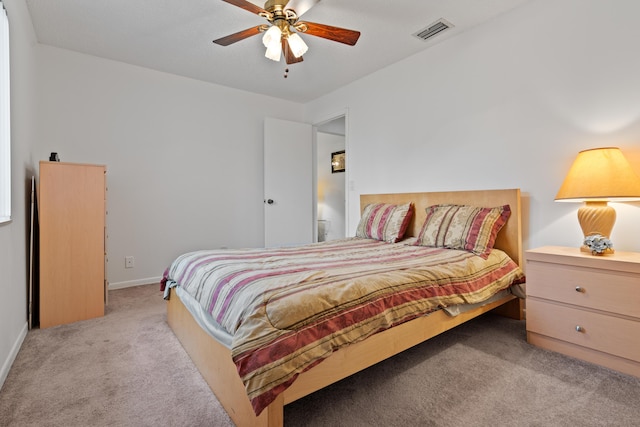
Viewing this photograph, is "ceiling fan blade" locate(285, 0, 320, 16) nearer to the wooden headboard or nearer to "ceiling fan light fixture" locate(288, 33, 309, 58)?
"ceiling fan light fixture" locate(288, 33, 309, 58)

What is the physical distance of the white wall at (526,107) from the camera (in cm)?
204

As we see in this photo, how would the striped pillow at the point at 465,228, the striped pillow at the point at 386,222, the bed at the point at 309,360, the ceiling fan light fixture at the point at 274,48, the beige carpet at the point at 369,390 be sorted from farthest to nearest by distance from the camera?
the striped pillow at the point at 386,222, the striped pillow at the point at 465,228, the ceiling fan light fixture at the point at 274,48, the beige carpet at the point at 369,390, the bed at the point at 309,360

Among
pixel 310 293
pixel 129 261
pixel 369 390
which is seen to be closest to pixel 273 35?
pixel 310 293

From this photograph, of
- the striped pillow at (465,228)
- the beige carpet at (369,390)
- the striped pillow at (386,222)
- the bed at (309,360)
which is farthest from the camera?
the striped pillow at (386,222)

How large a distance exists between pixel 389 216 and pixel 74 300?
9.00 feet

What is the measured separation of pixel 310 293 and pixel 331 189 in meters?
4.86

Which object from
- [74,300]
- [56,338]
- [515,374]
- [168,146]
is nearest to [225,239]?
[168,146]

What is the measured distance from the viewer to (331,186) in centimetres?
605

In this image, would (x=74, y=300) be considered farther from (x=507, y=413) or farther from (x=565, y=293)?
(x=565, y=293)

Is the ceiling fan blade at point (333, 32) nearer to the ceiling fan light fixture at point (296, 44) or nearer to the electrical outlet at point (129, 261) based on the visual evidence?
the ceiling fan light fixture at point (296, 44)

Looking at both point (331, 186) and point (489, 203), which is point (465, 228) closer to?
point (489, 203)

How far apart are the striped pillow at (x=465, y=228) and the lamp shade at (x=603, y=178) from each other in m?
0.49

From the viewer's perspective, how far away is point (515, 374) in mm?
1637

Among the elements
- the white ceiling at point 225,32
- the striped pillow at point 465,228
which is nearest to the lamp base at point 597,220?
the striped pillow at point 465,228
